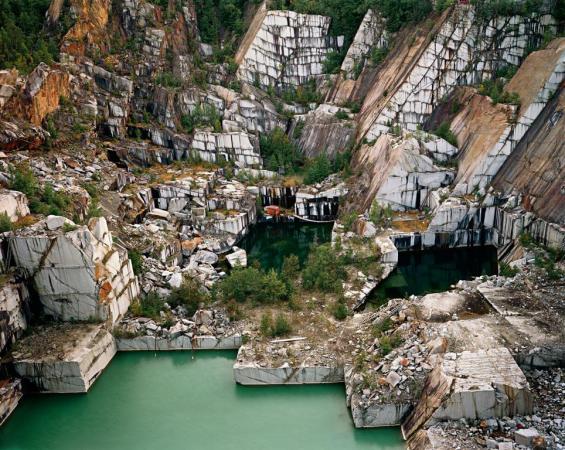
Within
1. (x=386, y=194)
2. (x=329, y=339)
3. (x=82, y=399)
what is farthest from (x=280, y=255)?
(x=82, y=399)

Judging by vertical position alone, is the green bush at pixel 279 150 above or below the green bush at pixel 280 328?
above

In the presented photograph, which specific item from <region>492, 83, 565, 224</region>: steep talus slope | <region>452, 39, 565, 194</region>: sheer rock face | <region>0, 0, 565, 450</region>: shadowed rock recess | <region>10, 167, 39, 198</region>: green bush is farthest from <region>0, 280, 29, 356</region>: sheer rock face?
<region>492, 83, 565, 224</region>: steep talus slope

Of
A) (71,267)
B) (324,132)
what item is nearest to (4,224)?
(71,267)

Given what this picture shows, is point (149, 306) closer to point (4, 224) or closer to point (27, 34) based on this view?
point (4, 224)

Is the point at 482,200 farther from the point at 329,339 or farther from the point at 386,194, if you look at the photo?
the point at 329,339

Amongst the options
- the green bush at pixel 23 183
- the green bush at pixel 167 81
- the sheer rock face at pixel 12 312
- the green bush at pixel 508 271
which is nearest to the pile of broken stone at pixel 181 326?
the sheer rock face at pixel 12 312

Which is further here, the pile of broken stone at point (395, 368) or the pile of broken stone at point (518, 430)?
the pile of broken stone at point (395, 368)

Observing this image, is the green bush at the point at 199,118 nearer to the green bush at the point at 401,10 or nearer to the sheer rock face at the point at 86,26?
the sheer rock face at the point at 86,26
